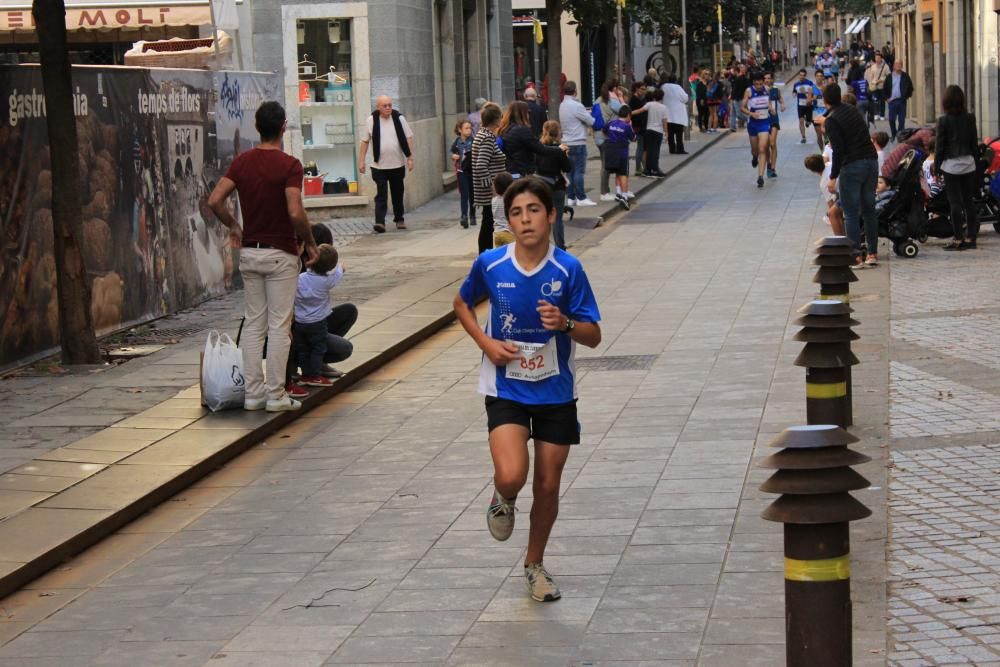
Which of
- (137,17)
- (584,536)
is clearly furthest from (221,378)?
(137,17)

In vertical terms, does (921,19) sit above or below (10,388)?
above

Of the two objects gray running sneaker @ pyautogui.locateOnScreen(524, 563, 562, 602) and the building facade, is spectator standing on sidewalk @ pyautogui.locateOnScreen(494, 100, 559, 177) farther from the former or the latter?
gray running sneaker @ pyautogui.locateOnScreen(524, 563, 562, 602)

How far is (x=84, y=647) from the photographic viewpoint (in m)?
6.19

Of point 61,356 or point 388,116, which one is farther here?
point 388,116

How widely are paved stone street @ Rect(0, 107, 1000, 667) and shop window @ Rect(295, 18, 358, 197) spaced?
13222mm

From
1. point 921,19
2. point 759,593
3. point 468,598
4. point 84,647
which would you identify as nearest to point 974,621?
point 759,593

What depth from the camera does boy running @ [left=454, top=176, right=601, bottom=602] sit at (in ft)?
20.4

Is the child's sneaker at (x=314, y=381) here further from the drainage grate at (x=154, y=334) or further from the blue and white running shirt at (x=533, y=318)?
the blue and white running shirt at (x=533, y=318)

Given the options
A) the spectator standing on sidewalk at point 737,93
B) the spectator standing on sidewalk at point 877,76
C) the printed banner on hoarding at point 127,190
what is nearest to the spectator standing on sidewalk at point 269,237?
the printed banner on hoarding at point 127,190

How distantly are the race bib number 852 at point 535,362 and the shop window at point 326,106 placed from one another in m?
19.8

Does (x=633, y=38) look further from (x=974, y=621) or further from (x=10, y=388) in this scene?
(x=974, y=621)

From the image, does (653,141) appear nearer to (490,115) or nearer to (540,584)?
(490,115)

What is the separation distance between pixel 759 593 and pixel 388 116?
1762 centimetres

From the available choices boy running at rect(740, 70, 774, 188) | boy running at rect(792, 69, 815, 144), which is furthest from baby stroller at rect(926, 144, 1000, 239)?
boy running at rect(792, 69, 815, 144)
